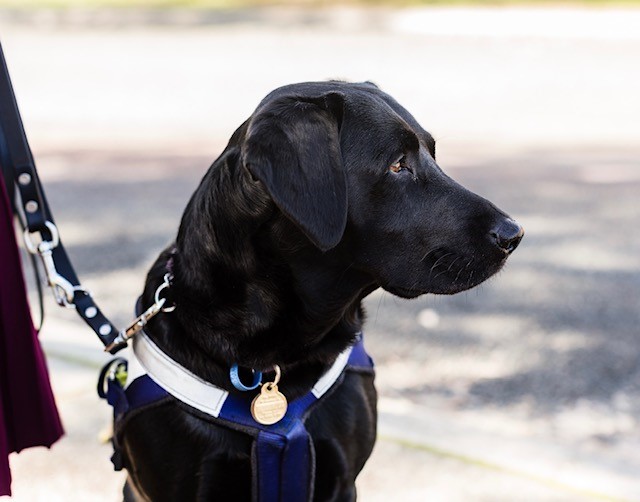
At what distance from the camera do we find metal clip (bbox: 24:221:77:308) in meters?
2.63

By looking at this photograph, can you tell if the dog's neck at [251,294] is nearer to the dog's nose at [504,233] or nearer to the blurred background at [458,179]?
the dog's nose at [504,233]

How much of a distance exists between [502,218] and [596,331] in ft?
8.92

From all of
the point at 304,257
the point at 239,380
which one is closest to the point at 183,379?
the point at 239,380

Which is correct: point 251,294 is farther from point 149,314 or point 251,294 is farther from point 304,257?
point 149,314

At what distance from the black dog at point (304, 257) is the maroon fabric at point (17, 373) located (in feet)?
1.10

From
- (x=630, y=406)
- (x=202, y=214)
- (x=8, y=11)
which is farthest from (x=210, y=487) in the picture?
(x=8, y=11)

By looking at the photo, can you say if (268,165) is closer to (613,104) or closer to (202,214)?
(202,214)

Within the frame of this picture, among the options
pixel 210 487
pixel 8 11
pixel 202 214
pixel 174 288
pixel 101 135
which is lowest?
pixel 8 11

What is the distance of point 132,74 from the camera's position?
43.4ft

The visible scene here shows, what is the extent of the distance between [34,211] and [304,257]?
0.81 metres

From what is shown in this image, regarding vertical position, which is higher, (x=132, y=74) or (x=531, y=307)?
(x=531, y=307)

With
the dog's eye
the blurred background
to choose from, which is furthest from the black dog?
the blurred background

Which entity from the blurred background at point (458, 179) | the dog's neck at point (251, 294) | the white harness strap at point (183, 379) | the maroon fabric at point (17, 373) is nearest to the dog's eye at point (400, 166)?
the dog's neck at point (251, 294)

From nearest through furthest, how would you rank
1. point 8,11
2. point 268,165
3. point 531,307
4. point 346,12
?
point 268,165
point 531,307
point 346,12
point 8,11
